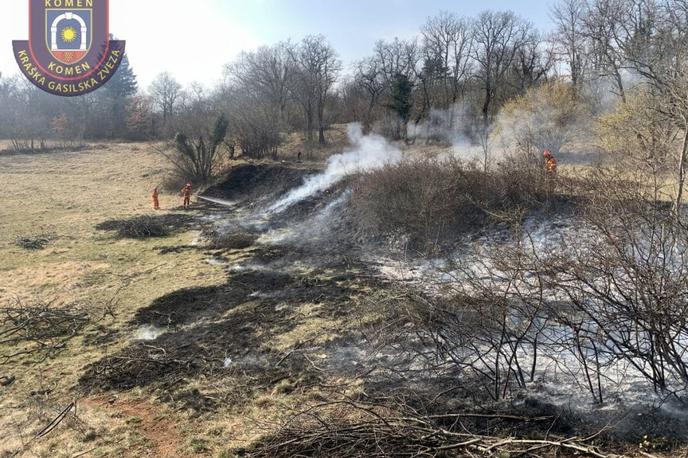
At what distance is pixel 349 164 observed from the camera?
22.9 m

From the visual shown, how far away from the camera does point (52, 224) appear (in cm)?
1894

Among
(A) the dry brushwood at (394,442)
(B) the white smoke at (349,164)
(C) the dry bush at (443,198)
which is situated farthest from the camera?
(B) the white smoke at (349,164)

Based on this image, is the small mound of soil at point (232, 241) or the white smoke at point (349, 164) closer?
the small mound of soil at point (232, 241)

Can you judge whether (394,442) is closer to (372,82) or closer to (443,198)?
(443,198)

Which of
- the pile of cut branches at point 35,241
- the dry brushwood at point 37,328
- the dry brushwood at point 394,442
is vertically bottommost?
the dry brushwood at point 37,328

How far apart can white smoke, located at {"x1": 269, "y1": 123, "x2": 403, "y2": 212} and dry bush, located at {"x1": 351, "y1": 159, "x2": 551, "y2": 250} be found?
246 centimetres

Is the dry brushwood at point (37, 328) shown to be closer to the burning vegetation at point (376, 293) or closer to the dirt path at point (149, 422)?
the burning vegetation at point (376, 293)

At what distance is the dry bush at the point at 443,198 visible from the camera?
1343cm

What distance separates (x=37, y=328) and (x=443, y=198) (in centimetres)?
1061

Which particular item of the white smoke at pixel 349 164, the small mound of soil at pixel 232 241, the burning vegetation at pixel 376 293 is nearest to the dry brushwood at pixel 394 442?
the burning vegetation at pixel 376 293

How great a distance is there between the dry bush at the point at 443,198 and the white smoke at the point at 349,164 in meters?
2.46

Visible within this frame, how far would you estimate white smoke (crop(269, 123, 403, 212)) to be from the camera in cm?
1961

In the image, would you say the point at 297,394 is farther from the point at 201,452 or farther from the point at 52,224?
the point at 52,224

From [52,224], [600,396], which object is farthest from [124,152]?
[600,396]
